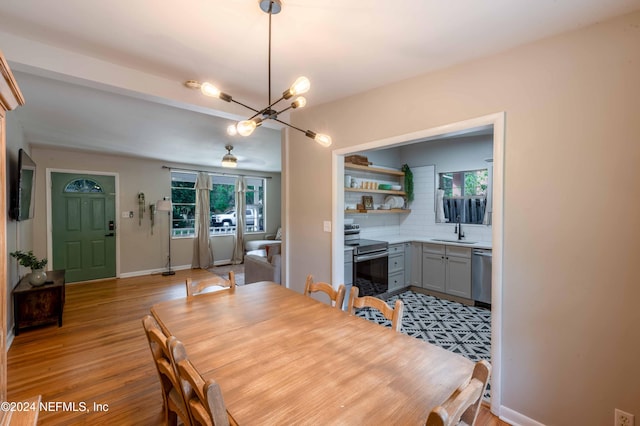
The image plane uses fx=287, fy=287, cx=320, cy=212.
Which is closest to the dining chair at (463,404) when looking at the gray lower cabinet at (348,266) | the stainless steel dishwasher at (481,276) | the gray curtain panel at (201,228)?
the gray lower cabinet at (348,266)

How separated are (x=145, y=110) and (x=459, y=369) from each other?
3.60 meters

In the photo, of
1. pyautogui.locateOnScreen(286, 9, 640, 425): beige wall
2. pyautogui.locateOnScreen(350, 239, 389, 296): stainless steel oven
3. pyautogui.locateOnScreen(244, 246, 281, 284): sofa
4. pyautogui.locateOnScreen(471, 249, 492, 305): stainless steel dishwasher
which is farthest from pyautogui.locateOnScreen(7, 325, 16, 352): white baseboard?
pyautogui.locateOnScreen(471, 249, 492, 305): stainless steel dishwasher

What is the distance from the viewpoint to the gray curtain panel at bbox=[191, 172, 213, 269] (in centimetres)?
654

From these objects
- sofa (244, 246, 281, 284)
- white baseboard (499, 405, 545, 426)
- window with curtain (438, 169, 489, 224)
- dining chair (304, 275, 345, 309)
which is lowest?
white baseboard (499, 405, 545, 426)

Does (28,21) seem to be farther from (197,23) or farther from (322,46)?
(322,46)

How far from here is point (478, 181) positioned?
438cm

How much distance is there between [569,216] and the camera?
167cm

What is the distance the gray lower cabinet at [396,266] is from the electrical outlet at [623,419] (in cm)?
262

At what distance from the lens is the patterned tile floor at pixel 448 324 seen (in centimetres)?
275

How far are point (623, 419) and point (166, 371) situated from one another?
2.32 meters

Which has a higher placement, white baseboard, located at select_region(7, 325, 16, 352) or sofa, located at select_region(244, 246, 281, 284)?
sofa, located at select_region(244, 246, 281, 284)

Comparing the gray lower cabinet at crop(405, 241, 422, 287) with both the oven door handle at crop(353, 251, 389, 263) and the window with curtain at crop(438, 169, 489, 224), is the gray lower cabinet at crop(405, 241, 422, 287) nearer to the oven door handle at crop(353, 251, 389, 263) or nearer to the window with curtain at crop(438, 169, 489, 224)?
the oven door handle at crop(353, 251, 389, 263)

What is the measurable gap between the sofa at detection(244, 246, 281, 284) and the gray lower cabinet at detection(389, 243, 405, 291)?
62.5 inches

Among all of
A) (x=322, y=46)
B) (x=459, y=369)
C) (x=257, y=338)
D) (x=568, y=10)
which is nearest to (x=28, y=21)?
(x=322, y=46)
